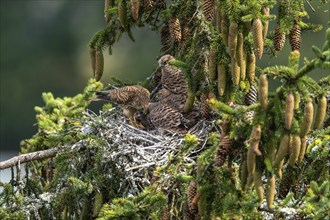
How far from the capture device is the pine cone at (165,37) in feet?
22.8

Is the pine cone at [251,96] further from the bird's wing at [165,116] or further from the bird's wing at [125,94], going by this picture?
the bird's wing at [125,94]

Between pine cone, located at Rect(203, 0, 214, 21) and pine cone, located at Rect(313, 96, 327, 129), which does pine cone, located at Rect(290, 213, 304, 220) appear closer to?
pine cone, located at Rect(313, 96, 327, 129)

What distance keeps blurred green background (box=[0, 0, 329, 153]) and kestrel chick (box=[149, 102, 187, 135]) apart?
20398 mm

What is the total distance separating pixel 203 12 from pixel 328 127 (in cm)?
110

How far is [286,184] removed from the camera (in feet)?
18.9

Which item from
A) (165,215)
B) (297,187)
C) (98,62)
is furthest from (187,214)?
(98,62)

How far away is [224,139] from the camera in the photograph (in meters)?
4.79

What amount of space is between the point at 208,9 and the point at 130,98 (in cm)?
105

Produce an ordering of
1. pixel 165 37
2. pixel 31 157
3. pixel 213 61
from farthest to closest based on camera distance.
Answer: pixel 165 37 → pixel 31 157 → pixel 213 61

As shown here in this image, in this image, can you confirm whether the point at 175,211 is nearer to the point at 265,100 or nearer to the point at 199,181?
the point at 199,181

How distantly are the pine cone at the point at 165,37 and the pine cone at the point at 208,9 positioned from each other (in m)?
0.66

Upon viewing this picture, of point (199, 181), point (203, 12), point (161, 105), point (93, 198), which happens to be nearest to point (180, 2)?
point (203, 12)

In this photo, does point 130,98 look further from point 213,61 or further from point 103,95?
point 213,61

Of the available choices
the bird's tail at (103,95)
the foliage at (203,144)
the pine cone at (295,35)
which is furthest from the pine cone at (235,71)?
the bird's tail at (103,95)
